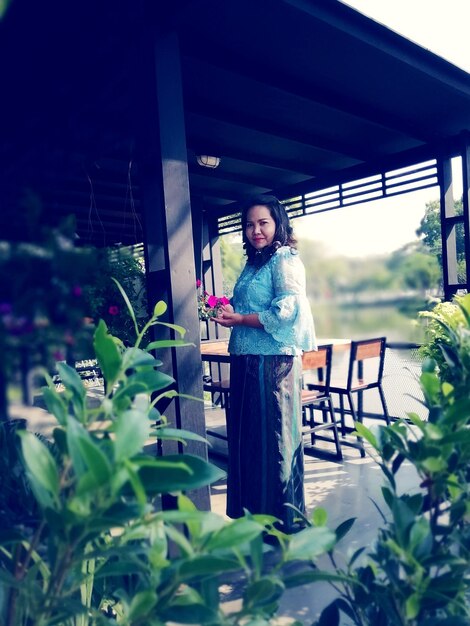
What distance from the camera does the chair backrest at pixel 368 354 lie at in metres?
3.78

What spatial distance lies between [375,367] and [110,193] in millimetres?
2851

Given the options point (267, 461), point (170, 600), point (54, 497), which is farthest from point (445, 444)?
point (267, 461)

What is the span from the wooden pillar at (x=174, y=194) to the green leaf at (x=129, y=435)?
59.7 inches

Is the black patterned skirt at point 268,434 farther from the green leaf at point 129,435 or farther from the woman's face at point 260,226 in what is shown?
the green leaf at point 129,435

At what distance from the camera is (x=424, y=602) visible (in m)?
0.67

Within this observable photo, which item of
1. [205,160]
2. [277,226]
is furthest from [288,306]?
[205,160]

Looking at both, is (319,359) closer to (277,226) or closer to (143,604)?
(277,226)

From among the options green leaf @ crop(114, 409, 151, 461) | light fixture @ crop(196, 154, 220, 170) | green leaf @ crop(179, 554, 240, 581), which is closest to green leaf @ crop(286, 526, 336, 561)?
green leaf @ crop(179, 554, 240, 581)

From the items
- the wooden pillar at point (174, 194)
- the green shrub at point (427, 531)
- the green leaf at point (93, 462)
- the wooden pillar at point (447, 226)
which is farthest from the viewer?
the wooden pillar at point (447, 226)

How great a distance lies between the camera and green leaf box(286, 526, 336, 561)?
0.60 meters

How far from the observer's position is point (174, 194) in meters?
2.04

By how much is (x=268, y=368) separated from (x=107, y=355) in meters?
1.64

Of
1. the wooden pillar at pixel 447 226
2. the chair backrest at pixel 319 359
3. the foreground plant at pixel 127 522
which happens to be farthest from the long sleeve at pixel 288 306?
the wooden pillar at pixel 447 226

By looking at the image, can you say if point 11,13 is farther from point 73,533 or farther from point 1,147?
point 73,533
